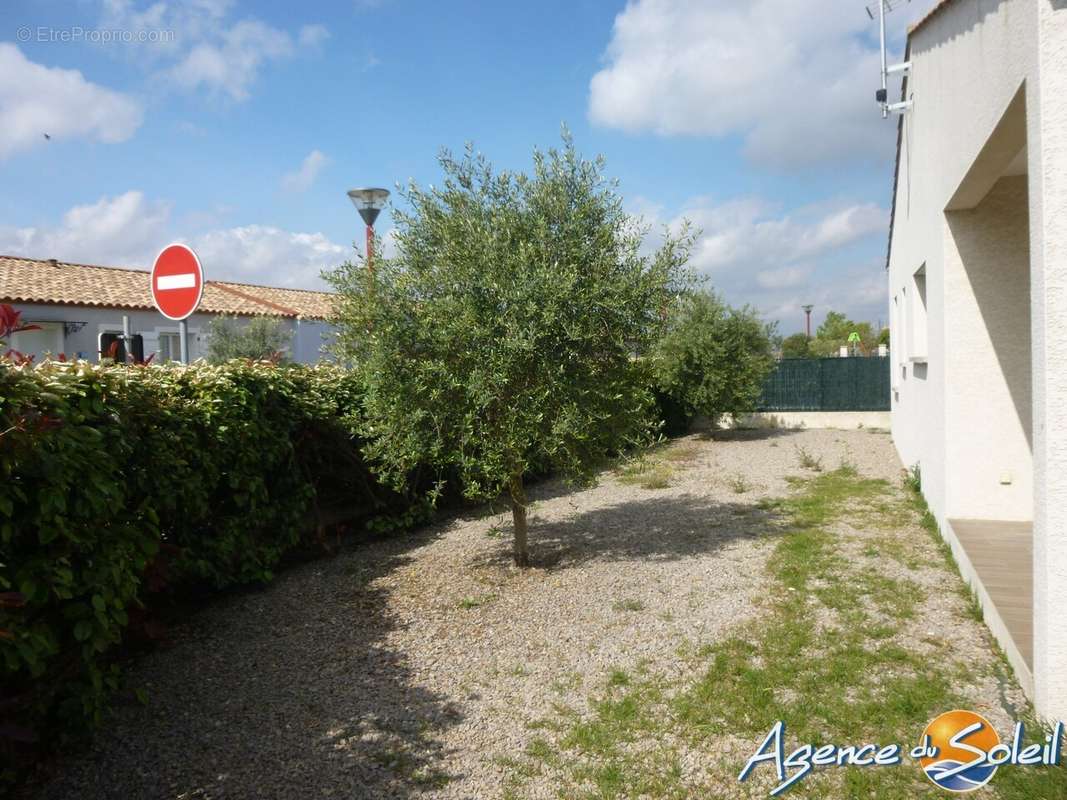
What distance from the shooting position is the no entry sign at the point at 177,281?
521 centimetres

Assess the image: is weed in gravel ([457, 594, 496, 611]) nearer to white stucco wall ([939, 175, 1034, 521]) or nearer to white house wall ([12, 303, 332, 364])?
white stucco wall ([939, 175, 1034, 521])

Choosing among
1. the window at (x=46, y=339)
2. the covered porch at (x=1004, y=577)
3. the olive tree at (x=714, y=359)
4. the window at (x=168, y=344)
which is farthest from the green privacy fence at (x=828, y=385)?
the window at (x=46, y=339)

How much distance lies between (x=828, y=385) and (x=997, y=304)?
1563cm

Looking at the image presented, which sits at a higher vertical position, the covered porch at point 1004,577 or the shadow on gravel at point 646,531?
the covered porch at point 1004,577

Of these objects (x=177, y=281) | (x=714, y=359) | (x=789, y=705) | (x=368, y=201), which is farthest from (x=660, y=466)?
(x=177, y=281)

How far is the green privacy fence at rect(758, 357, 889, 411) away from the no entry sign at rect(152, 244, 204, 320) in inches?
711

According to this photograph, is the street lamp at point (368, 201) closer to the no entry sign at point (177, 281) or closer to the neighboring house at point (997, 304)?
the no entry sign at point (177, 281)

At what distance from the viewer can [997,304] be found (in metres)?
5.93

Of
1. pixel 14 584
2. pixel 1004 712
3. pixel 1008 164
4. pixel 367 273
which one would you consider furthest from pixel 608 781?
pixel 1008 164

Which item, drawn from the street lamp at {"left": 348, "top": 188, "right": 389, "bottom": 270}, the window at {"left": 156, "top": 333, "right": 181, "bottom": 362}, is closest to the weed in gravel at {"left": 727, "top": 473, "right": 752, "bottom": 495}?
the street lamp at {"left": 348, "top": 188, "right": 389, "bottom": 270}

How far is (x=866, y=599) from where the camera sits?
5473mm

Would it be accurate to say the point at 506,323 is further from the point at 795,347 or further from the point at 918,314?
the point at 795,347

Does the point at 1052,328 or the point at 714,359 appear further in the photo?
the point at 714,359

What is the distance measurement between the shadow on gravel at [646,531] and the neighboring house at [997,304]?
204cm
